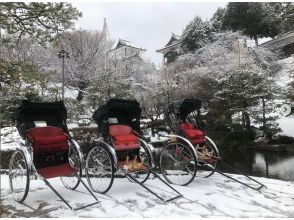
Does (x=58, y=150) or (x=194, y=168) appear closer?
(x=58, y=150)

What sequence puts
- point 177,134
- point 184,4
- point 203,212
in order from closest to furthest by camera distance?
point 203,212
point 177,134
point 184,4

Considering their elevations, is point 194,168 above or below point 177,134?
below

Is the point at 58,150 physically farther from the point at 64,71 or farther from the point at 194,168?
the point at 64,71

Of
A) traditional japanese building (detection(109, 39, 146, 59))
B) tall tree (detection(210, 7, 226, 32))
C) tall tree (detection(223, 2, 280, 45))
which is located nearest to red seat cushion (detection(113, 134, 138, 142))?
traditional japanese building (detection(109, 39, 146, 59))

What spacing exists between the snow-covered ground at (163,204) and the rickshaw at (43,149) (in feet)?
0.41

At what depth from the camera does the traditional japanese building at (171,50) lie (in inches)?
268

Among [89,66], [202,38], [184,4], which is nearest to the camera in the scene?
[184,4]

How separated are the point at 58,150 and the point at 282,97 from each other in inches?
231

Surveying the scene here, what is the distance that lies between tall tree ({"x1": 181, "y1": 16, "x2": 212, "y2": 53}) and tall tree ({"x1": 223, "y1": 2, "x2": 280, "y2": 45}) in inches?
25.1

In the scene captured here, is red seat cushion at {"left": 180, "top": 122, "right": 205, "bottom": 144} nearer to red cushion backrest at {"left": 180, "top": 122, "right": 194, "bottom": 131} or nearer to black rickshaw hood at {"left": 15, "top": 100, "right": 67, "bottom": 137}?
red cushion backrest at {"left": 180, "top": 122, "right": 194, "bottom": 131}

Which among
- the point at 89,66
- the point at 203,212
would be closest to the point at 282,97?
the point at 89,66

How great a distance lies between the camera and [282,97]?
287 inches

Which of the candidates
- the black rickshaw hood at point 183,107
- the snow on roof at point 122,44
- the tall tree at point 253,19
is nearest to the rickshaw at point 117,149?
the black rickshaw hood at point 183,107

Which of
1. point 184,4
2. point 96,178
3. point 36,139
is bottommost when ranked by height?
point 96,178
